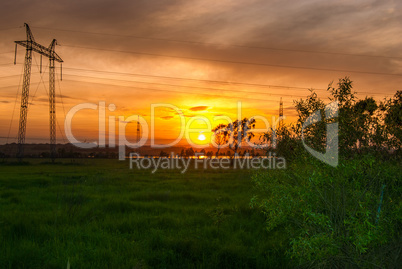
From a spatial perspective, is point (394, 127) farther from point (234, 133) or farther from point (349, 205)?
point (234, 133)

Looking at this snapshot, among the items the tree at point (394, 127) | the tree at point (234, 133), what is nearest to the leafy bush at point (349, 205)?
the tree at point (394, 127)

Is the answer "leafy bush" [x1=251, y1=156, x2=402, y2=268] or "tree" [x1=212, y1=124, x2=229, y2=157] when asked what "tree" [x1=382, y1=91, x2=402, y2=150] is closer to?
"leafy bush" [x1=251, y1=156, x2=402, y2=268]

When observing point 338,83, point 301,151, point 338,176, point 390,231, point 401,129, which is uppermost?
point 338,83

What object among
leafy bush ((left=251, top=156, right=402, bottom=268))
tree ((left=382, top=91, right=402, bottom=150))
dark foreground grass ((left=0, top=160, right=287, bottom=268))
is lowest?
dark foreground grass ((left=0, top=160, right=287, bottom=268))

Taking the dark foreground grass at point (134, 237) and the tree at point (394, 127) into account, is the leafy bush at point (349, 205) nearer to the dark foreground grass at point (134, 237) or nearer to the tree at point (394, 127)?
the tree at point (394, 127)

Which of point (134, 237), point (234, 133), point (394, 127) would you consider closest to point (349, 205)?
point (394, 127)

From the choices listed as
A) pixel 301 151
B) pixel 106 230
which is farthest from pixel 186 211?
pixel 301 151

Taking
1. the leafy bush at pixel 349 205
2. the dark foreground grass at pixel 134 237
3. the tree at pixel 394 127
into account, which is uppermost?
the tree at pixel 394 127

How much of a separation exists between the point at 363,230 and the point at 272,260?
4.59 metres

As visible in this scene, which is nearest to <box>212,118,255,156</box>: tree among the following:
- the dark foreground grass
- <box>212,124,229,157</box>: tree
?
<box>212,124,229,157</box>: tree

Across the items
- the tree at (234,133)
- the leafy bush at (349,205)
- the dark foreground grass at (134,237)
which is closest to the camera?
the leafy bush at (349,205)

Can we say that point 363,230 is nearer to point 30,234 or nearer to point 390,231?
point 390,231

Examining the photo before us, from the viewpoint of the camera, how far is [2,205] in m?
17.1

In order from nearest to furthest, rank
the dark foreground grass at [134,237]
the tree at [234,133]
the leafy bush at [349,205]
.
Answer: the leafy bush at [349,205], the dark foreground grass at [134,237], the tree at [234,133]
